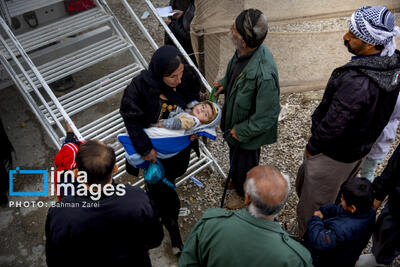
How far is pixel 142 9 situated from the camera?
6.62 m

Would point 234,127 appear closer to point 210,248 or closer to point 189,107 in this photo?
point 189,107

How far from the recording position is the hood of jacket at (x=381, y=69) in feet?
7.27

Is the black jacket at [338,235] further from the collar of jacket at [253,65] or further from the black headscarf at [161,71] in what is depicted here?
the black headscarf at [161,71]

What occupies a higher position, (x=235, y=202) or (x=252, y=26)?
(x=252, y=26)

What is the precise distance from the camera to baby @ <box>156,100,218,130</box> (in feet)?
8.60

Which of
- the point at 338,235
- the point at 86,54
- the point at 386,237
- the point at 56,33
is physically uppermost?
the point at 56,33

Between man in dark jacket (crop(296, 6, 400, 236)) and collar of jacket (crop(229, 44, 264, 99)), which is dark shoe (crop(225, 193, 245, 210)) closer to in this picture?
man in dark jacket (crop(296, 6, 400, 236))

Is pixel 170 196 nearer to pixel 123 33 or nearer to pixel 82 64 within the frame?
pixel 82 64

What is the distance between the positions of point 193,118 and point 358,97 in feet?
3.97

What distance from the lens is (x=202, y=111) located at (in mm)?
2807

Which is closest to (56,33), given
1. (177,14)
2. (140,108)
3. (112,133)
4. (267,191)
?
(112,133)

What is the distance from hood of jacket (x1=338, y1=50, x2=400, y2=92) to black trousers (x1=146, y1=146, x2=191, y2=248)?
1.52 metres

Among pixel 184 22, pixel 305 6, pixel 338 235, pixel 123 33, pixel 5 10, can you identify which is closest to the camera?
pixel 338 235

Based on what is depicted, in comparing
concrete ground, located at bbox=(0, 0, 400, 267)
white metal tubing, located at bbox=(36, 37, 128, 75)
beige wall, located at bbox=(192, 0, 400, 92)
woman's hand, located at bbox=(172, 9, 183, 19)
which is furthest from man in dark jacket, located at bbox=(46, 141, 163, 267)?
woman's hand, located at bbox=(172, 9, 183, 19)
